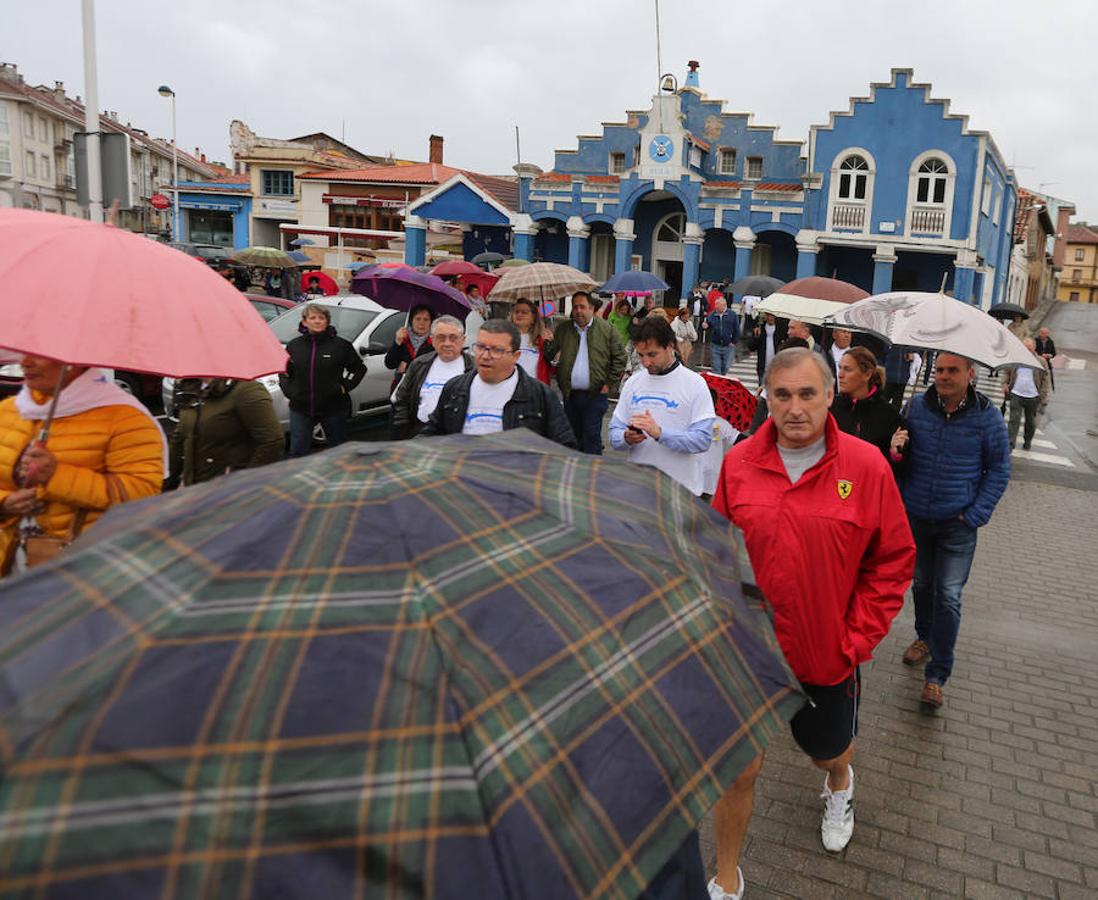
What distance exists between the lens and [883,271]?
1134 inches

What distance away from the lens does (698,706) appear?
1674mm

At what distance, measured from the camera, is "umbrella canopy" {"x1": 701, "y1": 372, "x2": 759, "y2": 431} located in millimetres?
6793

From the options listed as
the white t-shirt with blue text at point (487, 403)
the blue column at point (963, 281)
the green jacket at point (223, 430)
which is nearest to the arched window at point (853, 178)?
the blue column at point (963, 281)

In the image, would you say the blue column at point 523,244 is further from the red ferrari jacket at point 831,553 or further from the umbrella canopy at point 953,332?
the red ferrari jacket at point 831,553

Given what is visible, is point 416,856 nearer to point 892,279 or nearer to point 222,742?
point 222,742

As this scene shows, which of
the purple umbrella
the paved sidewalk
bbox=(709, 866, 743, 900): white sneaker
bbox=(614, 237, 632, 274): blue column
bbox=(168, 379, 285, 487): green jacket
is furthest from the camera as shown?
bbox=(614, 237, 632, 274): blue column

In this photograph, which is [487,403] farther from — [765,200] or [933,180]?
[933,180]

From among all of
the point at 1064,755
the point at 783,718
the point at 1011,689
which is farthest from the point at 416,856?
the point at 1011,689

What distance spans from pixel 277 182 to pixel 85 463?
50.1 m

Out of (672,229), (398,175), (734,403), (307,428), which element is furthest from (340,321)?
(398,175)

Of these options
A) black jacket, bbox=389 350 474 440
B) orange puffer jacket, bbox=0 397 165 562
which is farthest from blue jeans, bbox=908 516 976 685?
orange puffer jacket, bbox=0 397 165 562

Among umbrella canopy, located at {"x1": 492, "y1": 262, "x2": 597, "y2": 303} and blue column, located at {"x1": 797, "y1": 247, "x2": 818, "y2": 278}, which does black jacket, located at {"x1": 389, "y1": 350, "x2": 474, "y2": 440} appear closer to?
umbrella canopy, located at {"x1": 492, "y1": 262, "x2": 597, "y2": 303}

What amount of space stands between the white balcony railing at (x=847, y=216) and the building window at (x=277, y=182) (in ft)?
103

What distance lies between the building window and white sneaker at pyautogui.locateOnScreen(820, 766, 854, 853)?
5028 centimetres
